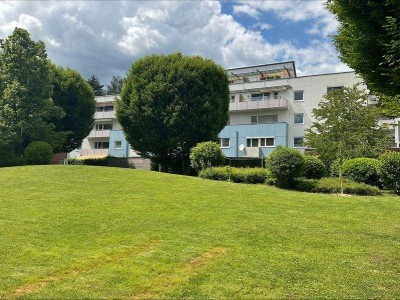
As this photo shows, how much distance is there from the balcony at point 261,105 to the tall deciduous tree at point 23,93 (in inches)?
875

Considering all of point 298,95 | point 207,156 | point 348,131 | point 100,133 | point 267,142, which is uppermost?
point 298,95

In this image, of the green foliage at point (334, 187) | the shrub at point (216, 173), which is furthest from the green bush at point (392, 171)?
the shrub at point (216, 173)

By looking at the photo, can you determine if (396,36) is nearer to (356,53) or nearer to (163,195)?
(356,53)

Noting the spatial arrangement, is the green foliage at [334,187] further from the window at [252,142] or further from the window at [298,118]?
the window at [298,118]

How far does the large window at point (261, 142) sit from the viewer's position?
3969 centimetres

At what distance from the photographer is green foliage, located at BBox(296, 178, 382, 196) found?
15.2m

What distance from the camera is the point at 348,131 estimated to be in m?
24.4

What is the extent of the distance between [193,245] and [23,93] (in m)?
23.8

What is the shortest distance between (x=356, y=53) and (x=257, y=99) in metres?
37.8

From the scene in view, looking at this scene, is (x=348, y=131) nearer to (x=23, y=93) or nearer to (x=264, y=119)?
(x=264, y=119)

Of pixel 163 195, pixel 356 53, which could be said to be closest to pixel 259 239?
pixel 356 53

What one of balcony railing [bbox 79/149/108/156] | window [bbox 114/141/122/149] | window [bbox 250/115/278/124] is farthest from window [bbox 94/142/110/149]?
window [bbox 250/115/278/124]

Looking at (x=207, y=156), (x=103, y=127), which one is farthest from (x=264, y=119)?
(x=103, y=127)

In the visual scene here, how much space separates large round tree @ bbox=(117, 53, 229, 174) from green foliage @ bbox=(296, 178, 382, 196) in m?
11.7
